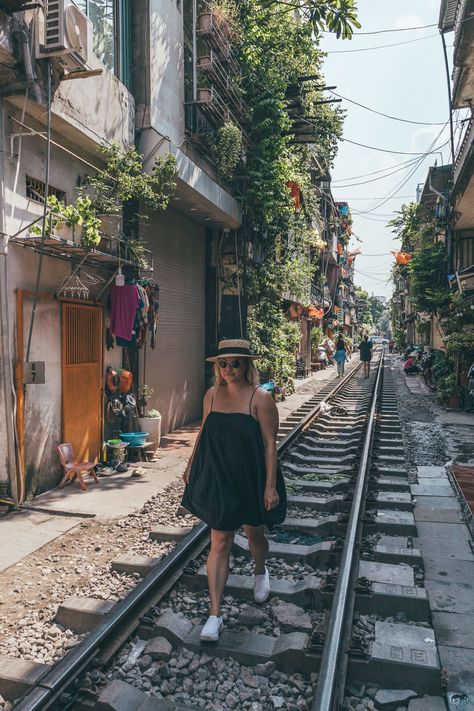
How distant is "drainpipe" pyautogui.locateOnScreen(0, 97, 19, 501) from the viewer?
664 cm

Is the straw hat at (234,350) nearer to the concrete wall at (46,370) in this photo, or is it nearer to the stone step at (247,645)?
the stone step at (247,645)

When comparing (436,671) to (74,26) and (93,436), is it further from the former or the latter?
(74,26)

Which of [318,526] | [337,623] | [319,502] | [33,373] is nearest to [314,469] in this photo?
[319,502]

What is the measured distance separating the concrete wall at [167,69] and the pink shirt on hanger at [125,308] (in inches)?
131

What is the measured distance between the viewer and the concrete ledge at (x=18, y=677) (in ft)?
10.6

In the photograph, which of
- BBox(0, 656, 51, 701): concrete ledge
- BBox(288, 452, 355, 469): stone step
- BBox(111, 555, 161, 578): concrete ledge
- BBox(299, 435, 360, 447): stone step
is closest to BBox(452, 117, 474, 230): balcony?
BBox(299, 435, 360, 447): stone step

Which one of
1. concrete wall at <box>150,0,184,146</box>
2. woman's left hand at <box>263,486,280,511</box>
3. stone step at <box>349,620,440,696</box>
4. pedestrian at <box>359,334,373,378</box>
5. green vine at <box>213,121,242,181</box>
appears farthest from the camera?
pedestrian at <box>359,334,373,378</box>

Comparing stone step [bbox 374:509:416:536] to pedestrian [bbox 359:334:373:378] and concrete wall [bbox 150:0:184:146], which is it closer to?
concrete wall [bbox 150:0:184:146]

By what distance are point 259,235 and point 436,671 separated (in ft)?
45.5

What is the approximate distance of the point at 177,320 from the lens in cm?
1294

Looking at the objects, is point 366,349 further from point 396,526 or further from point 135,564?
point 135,564

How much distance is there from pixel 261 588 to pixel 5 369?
4328 mm

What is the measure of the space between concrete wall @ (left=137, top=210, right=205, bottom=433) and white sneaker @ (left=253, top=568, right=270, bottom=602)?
6965 millimetres

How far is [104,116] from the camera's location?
28.2ft
